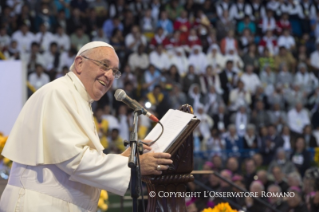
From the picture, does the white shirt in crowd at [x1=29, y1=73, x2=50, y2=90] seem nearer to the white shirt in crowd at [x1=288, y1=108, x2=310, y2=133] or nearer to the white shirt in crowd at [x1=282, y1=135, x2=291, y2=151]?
the white shirt in crowd at [x1=282, y1=135, x2=291, y2=151]

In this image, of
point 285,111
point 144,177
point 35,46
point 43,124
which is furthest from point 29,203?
point 285,111

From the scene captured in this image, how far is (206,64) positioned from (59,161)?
11.5 m

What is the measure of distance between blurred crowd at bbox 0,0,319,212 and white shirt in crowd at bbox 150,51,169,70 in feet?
0.09

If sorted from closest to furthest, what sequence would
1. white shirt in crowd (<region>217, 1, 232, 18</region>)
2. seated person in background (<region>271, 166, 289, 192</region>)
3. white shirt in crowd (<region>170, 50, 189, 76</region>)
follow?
seated person in background (<region>271, 166, 289, 192</region>) < white shirt in crowd (<region>170, 50, 189, 76</region>) < white shirt in crowd (<region>217, 1, 232, 18</region>)

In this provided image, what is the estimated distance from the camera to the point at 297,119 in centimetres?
1349

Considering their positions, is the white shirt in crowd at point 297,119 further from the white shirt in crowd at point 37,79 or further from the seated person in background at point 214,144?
the white shirt in crowd at point 37,79

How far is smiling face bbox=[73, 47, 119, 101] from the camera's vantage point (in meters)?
3.21

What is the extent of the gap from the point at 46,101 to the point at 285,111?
1157 centimetres

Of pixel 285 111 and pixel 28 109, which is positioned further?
pixel 285 111

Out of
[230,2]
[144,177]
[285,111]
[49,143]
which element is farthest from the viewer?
[230,2]

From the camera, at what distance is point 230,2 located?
1688 cm

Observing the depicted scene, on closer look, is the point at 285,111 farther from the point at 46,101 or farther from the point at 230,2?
the point at 46,101

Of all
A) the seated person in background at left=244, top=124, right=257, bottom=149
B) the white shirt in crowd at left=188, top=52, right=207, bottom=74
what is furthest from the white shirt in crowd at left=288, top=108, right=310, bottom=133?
the white shirt in crowd at left=188, top=52, right=207, bottom=74

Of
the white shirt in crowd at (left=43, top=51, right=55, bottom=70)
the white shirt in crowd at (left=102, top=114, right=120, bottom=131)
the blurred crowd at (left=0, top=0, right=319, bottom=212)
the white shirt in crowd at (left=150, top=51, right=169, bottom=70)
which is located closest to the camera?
the white shirt in crowd at (left=102, top=114, right=120, bottom=131)
